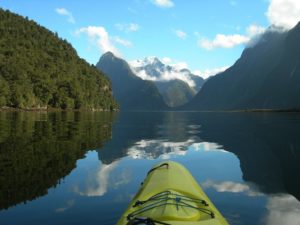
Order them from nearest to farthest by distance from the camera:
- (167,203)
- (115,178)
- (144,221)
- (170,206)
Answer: (144,221)
(170,206)
(167,203)
(115,178)

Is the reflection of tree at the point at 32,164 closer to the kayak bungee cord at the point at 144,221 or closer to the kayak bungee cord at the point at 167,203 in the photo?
the kayak bungee cord at the point at 167,203

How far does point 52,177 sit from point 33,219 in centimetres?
719

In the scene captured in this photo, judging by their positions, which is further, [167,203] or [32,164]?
[32,164]

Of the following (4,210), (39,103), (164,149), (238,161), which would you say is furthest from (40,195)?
(39,103)

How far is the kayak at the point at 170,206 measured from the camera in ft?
33.4

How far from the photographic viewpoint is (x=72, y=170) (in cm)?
2489

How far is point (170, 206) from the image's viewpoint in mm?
11039

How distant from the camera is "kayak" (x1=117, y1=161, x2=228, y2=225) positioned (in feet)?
33.4

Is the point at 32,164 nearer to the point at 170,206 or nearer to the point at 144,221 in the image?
the point at 170,206

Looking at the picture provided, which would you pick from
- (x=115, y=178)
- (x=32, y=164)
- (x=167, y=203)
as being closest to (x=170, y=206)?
(x=167, y=203)

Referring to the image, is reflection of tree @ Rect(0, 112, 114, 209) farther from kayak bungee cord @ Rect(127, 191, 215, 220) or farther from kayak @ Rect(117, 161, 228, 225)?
kayak bungee cord @ Rect(127, 191, 215, 220)

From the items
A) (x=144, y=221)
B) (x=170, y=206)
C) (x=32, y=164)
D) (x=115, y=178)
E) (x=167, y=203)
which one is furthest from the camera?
(x=32, y=164)

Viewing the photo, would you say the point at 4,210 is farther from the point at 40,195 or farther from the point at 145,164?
the point at 145,164

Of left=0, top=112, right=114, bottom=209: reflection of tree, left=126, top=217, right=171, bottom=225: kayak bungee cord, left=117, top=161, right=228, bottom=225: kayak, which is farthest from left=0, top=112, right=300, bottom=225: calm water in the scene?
left=126, top=217, right=171, bottom=225: kayak bungee cord
